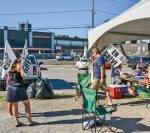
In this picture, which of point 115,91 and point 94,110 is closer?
point 94,110

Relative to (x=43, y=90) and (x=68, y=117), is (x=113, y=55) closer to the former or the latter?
(x=43, y=90)

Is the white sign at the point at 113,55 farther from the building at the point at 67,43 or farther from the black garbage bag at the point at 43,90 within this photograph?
the building at the point at 67,43

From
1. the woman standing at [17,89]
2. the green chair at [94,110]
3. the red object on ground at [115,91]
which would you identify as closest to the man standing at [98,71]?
the green chair at [94,110]

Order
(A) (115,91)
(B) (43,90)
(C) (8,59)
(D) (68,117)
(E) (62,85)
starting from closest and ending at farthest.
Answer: (C) (8,59)
(D) (68,117)
(A) (115,91)
(B) (43,90)
(E) (62,85)

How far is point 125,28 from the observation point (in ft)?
49.1

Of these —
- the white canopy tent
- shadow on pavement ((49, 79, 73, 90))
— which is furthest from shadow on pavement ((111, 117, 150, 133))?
shadow on pavement ((49, 79, 73, 90))

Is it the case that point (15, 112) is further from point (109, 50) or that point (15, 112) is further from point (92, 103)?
point (109, 50)

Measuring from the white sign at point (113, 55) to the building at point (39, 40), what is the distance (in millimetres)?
85097

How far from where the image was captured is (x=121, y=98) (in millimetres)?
16938

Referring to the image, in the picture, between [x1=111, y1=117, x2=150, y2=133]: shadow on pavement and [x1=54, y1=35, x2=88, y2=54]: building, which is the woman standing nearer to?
[x1=111, y1=117, x2=150, y2=133]: shadow on pavement

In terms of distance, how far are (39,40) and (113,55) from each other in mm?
109064

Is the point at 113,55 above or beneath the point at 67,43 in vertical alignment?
beneath

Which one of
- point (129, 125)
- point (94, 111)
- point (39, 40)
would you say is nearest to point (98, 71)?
point (129, 125)

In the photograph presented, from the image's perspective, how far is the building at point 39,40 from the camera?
111 meters
